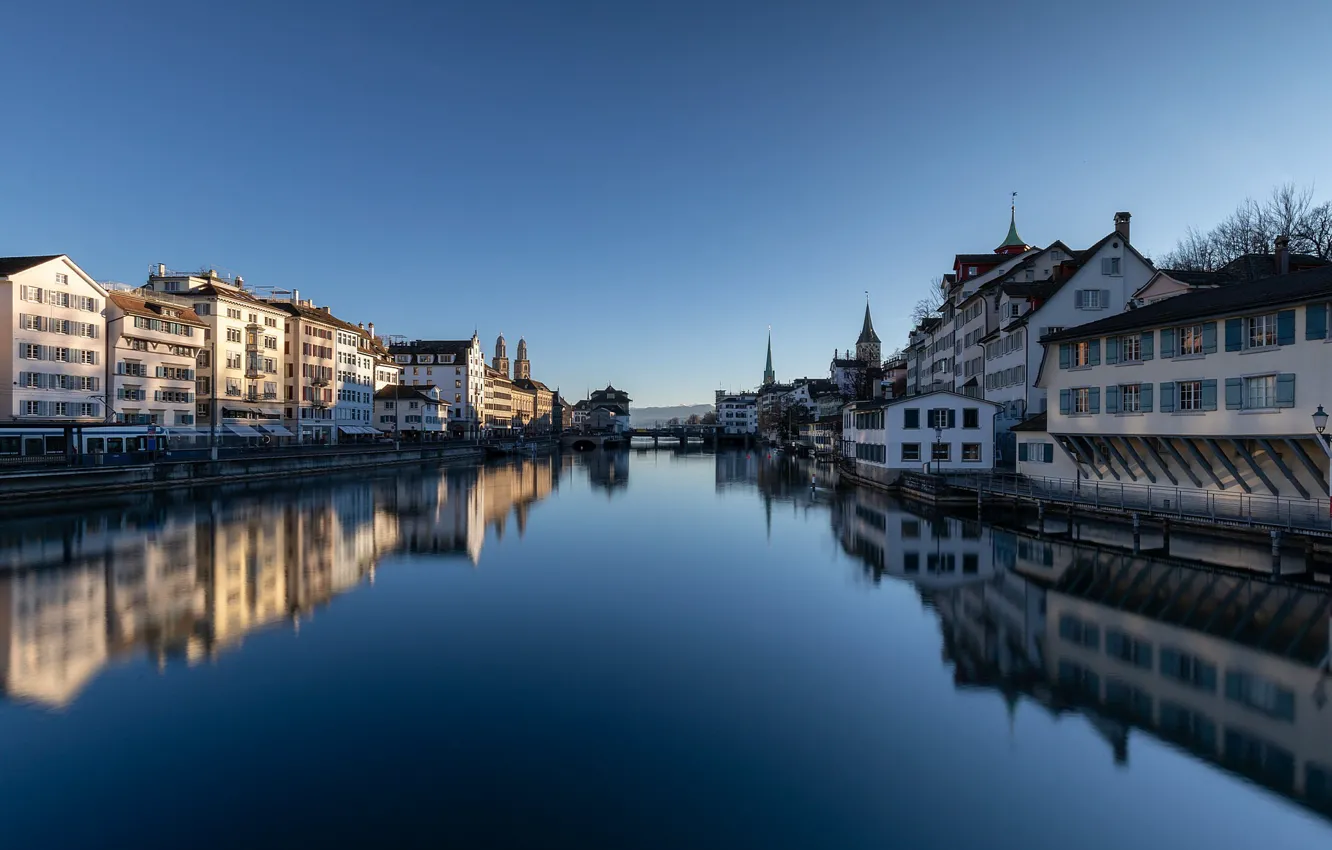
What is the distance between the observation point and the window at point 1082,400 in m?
34.8

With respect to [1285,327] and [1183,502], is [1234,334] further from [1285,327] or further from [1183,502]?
[1183,502]

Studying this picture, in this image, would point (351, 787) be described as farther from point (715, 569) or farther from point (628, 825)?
point (715, 569)

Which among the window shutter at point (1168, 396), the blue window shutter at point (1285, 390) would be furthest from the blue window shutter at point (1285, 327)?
the window shutter at point (1168, 396)

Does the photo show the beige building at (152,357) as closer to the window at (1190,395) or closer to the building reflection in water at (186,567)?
the building reflection in water at (186,567)

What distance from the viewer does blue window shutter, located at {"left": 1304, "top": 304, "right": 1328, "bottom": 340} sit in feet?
77.8

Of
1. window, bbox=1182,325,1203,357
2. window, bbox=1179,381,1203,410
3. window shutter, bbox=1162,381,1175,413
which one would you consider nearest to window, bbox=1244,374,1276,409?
window, bbox=1179,381,1203,410

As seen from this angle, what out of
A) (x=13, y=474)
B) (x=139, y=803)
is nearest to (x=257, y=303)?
(x=13, y=474)

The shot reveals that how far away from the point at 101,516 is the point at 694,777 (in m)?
40.0

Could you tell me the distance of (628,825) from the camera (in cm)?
985

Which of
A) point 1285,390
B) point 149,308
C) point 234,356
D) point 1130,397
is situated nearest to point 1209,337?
point 1285,390

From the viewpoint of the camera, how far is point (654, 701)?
575 inches

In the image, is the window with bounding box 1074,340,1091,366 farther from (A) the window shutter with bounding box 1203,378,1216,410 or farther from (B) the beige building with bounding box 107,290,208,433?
(B) the beige building with bounding box 107,290,208,433

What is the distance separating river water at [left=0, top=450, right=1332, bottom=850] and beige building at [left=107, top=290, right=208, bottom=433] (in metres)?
33.9

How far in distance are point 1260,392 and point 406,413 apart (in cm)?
9740
